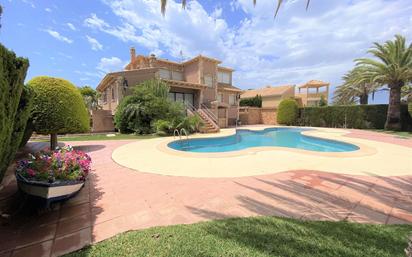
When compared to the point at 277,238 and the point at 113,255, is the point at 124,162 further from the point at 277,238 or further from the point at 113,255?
the point at 277,238

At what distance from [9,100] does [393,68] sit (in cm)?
2396

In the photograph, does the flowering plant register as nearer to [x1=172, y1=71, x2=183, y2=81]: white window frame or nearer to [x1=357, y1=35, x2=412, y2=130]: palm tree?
[x1=172, y1=71, x2=183, y2=81]: white window frame

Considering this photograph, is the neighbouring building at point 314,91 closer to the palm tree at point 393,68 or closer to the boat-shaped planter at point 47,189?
the palm tree at point 393,68

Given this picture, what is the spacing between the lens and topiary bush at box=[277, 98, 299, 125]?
1003 inches

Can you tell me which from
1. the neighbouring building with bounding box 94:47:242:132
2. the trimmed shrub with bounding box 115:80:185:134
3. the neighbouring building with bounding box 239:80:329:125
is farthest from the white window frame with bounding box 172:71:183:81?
the neighbouring building with bounding box 239:80:329:125

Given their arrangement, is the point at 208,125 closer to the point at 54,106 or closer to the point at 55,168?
the point at 54,106

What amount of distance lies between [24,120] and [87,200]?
7.34 feet

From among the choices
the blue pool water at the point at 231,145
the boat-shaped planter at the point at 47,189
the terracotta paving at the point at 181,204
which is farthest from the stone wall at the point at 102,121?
the boat-shaped planter at the point at 47,189

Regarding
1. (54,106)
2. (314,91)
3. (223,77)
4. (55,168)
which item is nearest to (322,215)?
(55,168)

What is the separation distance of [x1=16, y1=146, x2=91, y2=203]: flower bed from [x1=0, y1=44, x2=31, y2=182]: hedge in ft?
1.16

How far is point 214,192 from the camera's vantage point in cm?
422

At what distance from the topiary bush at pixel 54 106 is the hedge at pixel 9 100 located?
3.97 meters

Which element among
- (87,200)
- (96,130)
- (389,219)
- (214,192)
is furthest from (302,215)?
(96,130)

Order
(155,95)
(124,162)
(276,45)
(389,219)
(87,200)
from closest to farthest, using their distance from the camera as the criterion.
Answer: (389,219) < (87,200) < (124,162) < (276,45) < (155,95)
